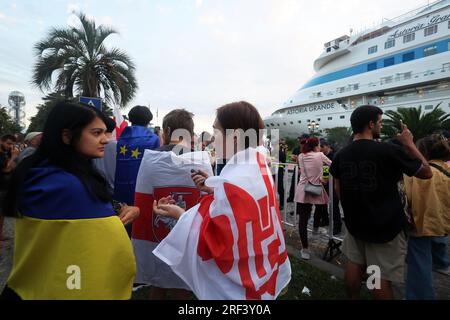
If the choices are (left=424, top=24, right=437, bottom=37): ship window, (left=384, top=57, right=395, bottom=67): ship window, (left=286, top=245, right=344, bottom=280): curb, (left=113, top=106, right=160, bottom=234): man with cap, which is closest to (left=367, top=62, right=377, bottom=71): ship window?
(left=384, top=57, right=395, bottom=67): ship window

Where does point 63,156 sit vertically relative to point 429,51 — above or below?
below

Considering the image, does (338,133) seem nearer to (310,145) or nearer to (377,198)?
(310,145)

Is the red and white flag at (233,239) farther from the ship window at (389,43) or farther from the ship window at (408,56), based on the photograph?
the ship window at (389,43)

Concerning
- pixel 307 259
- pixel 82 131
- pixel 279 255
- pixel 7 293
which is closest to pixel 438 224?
pixel 279 255

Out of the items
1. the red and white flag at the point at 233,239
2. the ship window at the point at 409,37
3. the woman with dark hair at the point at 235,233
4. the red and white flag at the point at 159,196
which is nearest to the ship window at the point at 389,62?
the ship window at the point at 409,37

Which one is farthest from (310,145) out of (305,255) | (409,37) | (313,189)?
(409,37)

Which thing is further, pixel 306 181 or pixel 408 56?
pixel 408 56

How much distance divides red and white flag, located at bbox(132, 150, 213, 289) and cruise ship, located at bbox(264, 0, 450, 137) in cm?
3250

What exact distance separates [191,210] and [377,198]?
1.65 m

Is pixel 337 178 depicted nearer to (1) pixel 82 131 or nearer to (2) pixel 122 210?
(2) pixel 122 210

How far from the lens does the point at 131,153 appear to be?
10.1 feet

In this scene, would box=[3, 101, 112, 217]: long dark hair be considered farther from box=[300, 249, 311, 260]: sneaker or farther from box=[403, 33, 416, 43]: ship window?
box=[403, 33, 416, 43]: ship window

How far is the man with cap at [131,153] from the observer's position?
3068 millimetres

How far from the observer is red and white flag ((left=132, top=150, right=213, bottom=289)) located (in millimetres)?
2391
